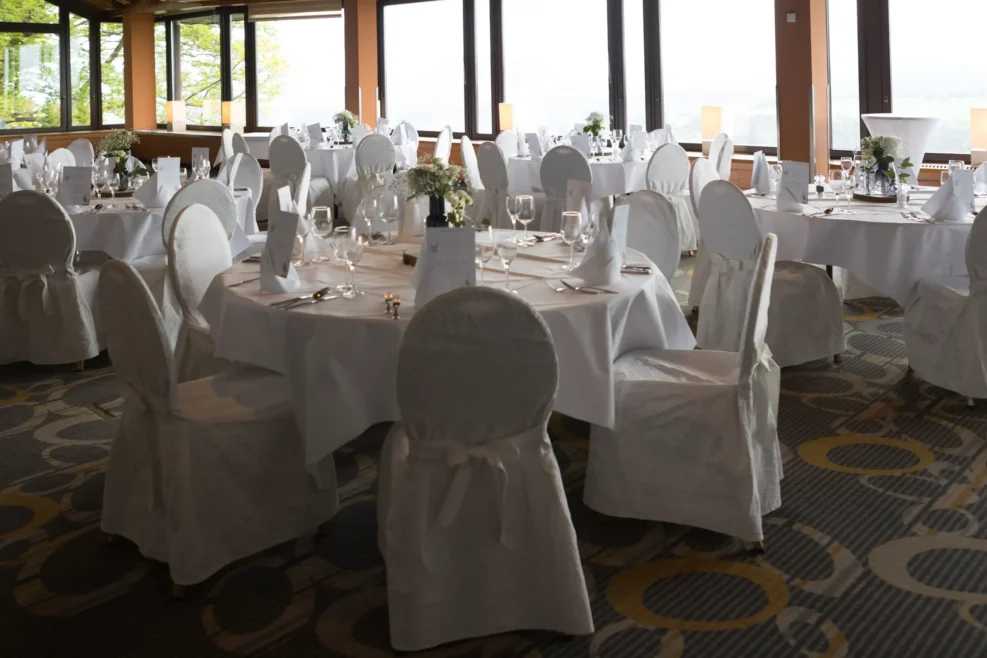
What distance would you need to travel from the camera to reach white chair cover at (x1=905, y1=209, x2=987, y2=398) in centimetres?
449

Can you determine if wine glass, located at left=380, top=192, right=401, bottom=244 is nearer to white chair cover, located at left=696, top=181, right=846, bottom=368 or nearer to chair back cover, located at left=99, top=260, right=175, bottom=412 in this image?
chair back cover, located at left=99, top=260, right=175, bottom=412

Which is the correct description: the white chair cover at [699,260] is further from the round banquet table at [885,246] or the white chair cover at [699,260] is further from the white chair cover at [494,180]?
the white chair cover at [494,180]

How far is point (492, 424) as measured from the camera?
259 cm

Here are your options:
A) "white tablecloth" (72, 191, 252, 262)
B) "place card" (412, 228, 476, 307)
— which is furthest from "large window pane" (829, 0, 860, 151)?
"place card" (412, 228, 476, 307)

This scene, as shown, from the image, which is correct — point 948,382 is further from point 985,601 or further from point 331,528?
point 331,528

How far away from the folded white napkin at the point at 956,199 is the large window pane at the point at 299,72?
11633 mm

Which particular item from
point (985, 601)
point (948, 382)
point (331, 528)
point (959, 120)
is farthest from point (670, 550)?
point (959, 120)

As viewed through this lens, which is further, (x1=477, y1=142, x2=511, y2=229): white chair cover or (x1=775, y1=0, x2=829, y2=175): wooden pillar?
(x1=775, y1=0, x2=829, y2=175): wooden pillar

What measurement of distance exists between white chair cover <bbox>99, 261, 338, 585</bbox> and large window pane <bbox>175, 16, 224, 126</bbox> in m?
13.8

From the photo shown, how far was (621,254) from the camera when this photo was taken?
3508 millimetres

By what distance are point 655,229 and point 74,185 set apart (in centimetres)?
352

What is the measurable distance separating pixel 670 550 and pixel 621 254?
100 cm

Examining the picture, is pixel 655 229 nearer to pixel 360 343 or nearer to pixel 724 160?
pixel 360 343

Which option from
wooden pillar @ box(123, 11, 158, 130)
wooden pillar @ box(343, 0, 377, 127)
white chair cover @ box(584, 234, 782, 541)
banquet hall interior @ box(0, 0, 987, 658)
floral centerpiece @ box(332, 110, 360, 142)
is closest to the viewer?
banquet hall interior @ box(0, 0, 987, 658)
